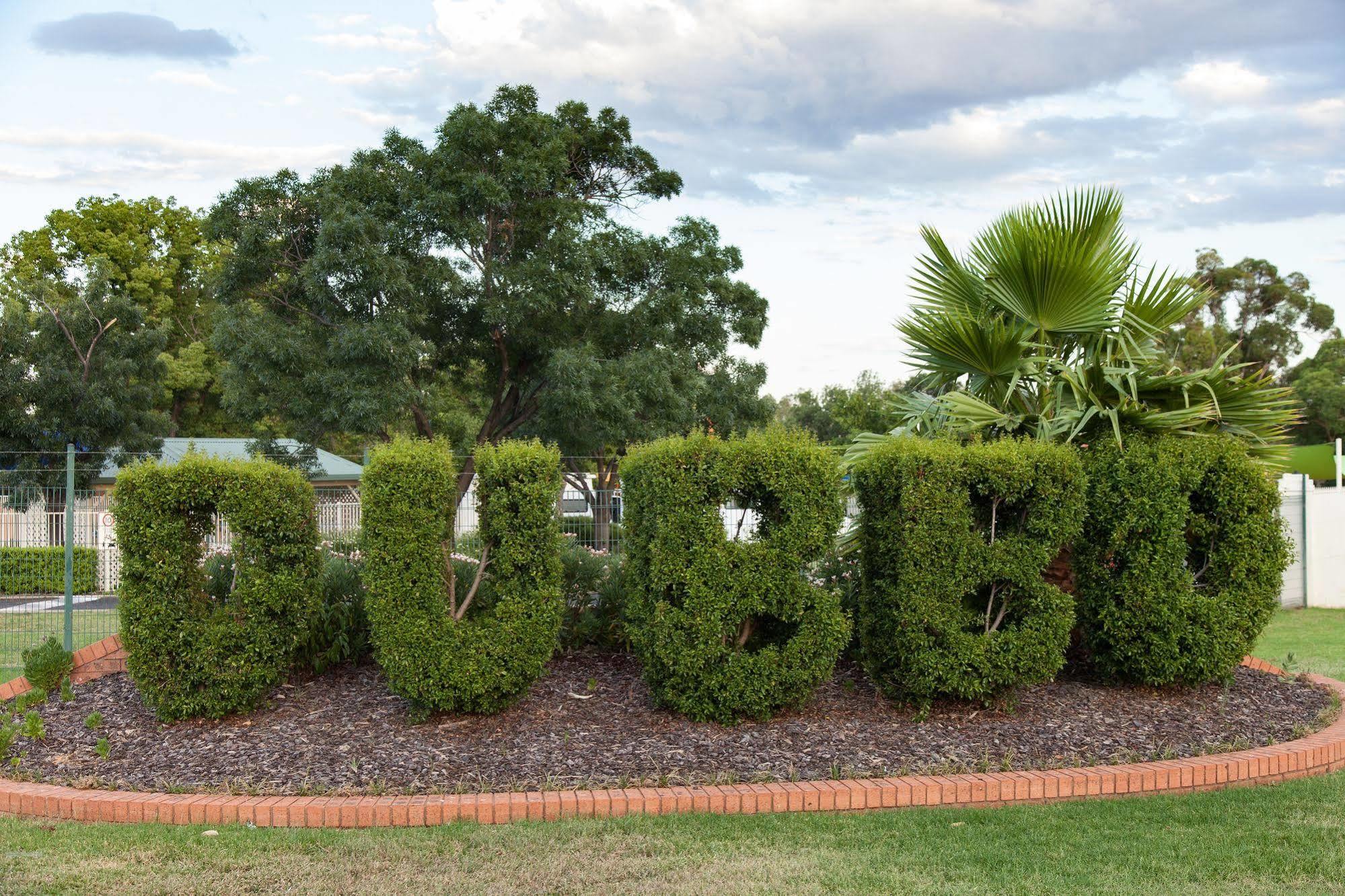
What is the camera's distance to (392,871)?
433 cm

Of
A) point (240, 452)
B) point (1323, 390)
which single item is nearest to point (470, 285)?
point (240, 452)

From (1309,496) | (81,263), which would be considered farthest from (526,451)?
(81,263)

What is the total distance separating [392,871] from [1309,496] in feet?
49.4

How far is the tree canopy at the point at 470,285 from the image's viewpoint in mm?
21062

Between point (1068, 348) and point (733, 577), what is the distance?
3.87m

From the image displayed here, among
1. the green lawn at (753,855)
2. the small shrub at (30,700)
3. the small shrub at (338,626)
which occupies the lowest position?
the green lawn at (753,855)

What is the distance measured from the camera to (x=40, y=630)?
12508mm

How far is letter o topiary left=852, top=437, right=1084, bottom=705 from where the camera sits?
6.37 m

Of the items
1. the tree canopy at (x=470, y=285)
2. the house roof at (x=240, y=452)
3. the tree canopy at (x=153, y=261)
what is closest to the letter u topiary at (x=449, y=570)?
the tree canopy at (x=470, y=285)

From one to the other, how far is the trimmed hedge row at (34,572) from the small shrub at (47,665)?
532 cm

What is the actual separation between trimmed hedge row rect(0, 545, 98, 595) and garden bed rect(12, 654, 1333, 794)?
6.20 m

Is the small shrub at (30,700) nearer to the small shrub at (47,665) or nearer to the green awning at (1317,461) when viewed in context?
the small shrub at (47,665)

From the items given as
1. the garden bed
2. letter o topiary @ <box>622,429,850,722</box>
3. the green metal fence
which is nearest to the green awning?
the garden bed

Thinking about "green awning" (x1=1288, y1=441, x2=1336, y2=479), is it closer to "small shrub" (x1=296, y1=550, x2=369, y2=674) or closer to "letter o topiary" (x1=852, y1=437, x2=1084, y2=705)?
"letter o topiary" (x1=852, y1=437, x2=1084, y2=705)
